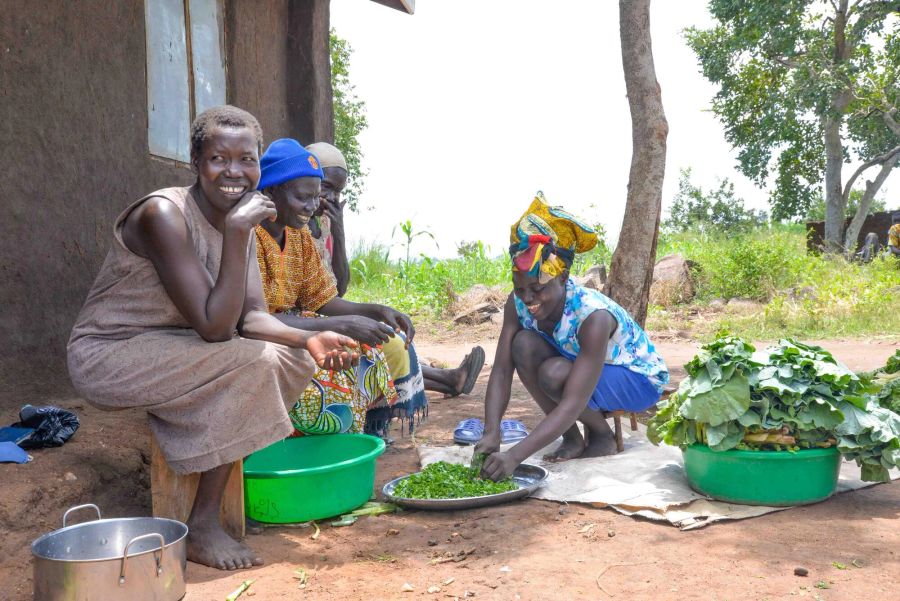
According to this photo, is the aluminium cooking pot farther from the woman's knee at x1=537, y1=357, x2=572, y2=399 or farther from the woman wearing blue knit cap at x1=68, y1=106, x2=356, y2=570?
the woman's knee at x1=537, y1=357, x2=572, y2=399

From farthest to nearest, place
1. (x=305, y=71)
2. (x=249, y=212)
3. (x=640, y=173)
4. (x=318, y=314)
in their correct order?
(x=305, y=71) < (x=640, y=173) < (x=318, y=314) < (x=249, y=212)

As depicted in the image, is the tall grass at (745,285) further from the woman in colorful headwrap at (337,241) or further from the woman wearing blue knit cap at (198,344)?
the woman wearing blue knit cap at (198,344)

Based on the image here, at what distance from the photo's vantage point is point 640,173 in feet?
15.8

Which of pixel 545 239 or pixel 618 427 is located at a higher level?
pixel 545 239

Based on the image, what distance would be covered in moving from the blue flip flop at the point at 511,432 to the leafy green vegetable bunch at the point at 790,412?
115 cm

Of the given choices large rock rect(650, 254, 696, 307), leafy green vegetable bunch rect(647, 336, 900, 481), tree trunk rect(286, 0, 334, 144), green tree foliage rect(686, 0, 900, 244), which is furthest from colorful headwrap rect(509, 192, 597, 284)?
green tree foliage rect(686, 0, 900, 244)

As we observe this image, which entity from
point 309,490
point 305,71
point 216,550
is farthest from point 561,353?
point 305,71

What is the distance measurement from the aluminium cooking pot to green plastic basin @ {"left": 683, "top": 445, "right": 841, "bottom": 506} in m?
1.87

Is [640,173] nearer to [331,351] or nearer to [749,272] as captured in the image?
[331,351]

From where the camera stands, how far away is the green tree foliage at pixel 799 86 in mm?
14930

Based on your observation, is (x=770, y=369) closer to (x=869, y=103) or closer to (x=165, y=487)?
(x=165, y=487)

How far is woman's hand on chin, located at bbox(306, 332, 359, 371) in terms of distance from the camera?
2479 millimetres

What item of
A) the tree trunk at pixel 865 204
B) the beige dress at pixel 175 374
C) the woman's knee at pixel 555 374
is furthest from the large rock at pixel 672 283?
the beige dress at pixel 175 374

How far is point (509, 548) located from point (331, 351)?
2.91 feet
